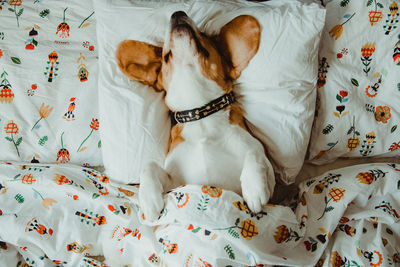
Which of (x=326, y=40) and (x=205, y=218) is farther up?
(x=326, y=40)

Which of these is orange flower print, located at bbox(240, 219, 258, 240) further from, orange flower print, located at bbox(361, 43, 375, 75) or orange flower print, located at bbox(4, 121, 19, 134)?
orange flower print, located at bbox(4, 121, 19, 134)

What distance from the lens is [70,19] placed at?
5.07 ft

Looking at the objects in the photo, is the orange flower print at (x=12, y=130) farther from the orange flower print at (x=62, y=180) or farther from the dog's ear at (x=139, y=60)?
the dog's ear at (x=139, y=60)

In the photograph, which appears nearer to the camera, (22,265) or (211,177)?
(211,177)

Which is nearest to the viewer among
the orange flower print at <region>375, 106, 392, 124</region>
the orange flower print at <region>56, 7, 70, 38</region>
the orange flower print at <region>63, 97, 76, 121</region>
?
the orange flower print at <region>375, 106, 392, 124</region>

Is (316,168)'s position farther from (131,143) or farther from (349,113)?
(131,143)

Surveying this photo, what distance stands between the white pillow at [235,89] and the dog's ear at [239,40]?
0.08 feet

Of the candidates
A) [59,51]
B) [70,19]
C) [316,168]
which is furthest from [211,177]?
[70,19]

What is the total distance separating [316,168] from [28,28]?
4.81ft

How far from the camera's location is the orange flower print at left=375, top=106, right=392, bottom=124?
4.22ft

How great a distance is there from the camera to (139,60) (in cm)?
122

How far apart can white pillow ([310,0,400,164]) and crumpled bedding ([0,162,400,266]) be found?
155 millimetres

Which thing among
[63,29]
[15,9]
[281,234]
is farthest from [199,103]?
[15,9]

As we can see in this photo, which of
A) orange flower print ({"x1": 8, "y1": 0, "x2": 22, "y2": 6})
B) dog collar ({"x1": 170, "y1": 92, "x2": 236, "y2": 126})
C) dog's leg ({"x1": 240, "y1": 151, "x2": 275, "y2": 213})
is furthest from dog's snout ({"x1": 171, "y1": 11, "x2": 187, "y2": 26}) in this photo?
orange flower print ({"x1": 8, "y1": 0, "x2": 22, "y2": 6})
